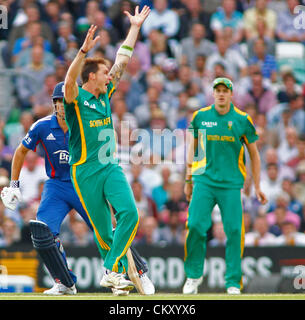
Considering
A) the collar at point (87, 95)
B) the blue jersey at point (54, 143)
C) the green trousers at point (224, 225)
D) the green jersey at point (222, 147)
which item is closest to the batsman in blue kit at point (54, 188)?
the blue jersey at point (54, 143)

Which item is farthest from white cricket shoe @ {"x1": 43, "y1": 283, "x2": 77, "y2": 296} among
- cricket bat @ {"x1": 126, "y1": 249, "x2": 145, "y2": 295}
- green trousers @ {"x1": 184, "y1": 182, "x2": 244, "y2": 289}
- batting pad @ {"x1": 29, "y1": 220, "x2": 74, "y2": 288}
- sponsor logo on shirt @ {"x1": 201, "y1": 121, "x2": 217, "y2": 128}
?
sponsor logo on shirt @ {"x1": 201, "y1": 121, "x2": 217, "y2": 128}

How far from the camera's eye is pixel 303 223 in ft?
45.1

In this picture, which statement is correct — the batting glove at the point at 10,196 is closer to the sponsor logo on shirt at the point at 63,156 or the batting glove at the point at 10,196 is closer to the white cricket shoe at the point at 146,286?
the sponsor logo on shirt at the point at 63,156

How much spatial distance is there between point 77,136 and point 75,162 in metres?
0.26

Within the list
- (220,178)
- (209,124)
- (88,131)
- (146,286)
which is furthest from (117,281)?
(209,124)

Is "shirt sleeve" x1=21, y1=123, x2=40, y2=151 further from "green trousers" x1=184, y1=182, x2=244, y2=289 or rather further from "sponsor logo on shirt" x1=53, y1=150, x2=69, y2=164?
"green trousers" x1=184, y1=182, x2=244, y2=289

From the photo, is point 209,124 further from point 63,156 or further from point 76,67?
point 76,67

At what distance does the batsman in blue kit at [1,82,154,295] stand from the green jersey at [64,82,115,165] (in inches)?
29.2

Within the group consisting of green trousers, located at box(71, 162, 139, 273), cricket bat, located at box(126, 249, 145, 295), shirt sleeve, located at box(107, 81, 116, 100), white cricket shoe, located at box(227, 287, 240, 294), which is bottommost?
white cricket shoe, located at box(227, 287, 240, 294)

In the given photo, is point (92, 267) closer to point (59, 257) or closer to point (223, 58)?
point (59, 257)

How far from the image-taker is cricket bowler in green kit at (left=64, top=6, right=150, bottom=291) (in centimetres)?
834

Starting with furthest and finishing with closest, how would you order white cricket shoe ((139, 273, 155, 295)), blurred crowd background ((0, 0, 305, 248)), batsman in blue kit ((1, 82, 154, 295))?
blurred crowd background ((0, 0, 305, 248)), white cricket shoe ((139, 273, 155, 295)), batsman in blue kit ((1, 82, 154, 295))

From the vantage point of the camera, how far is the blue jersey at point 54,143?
9.27m
